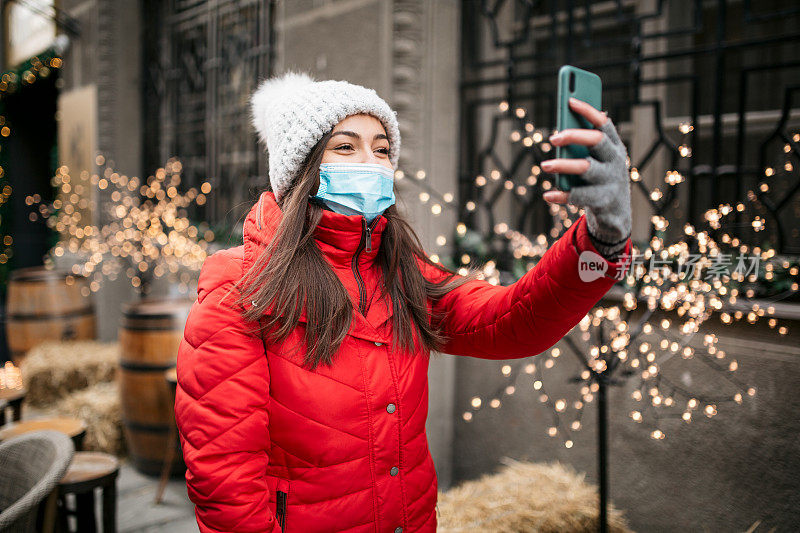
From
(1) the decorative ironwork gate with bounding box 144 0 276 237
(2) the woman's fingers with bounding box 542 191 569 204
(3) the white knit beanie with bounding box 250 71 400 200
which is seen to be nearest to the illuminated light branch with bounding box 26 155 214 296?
(1) the decorative ironwork gate with bounding box 144 0 276 237

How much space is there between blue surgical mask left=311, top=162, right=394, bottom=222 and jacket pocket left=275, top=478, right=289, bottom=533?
710 mm

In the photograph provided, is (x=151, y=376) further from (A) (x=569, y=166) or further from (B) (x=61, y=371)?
(A) (x=569, y=166)

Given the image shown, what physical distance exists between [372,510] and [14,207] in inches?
318

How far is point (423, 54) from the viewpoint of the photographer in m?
3.16

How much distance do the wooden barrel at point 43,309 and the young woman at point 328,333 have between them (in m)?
4.42

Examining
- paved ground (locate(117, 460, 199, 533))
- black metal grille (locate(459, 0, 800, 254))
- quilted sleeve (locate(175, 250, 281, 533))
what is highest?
black metal grille (locate(459, 0, 800, 254))

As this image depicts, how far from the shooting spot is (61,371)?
15.2 feet

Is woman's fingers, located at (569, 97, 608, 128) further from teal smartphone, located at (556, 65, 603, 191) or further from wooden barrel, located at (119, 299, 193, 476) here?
wooden barrel, located at (119, 299, 193, 476)

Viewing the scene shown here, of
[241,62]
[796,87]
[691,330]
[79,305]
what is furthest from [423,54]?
[79,305]

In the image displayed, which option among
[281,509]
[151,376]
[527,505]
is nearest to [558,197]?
[281,509]

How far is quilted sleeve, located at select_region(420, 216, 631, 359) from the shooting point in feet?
4.16

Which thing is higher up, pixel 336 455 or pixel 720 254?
pixel 720 254

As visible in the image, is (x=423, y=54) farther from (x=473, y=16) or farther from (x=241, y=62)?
(x=241, y=62)

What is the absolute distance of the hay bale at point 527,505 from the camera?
2279mm
